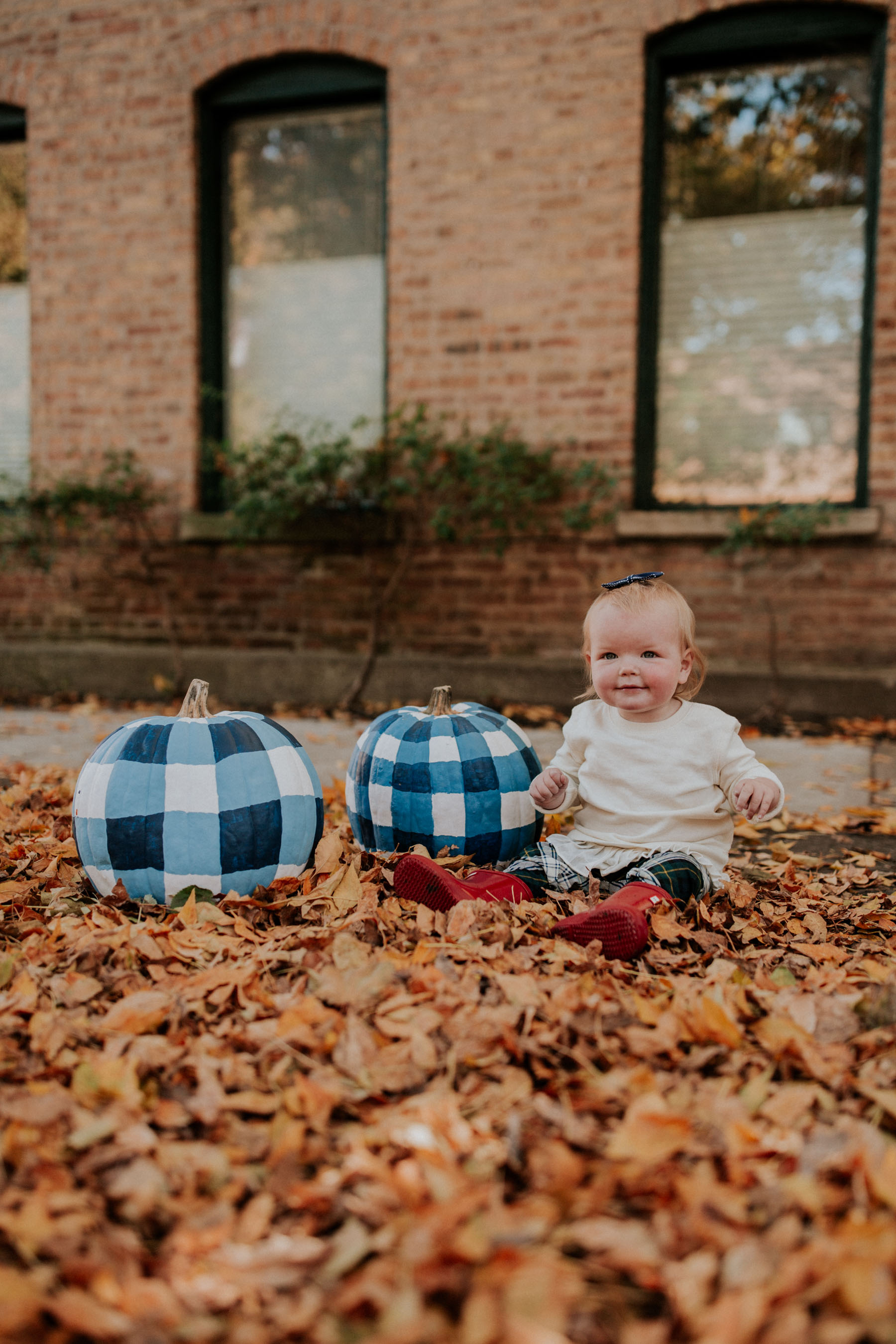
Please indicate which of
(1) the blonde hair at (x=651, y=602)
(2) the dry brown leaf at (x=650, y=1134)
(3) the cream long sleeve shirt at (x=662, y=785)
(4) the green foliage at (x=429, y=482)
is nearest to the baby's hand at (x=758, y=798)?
(3) the cream long sleeve shirt at (x=662, y=785)

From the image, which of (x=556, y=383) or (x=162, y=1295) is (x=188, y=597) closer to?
(x=556, y=383)

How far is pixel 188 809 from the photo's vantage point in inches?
90.6

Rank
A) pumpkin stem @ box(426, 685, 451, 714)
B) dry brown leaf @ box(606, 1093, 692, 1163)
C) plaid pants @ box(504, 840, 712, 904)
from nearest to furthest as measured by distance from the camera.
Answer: dry brown leaf @ box(606, 1093, 692, 1163) < plaid pants @ box(504, 840, 712, 904) < pumpkin stem @ box(426, 685, 451, 714)

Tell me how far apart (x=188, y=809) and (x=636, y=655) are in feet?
3.86

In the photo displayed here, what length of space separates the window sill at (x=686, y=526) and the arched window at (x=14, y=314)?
14.3ft

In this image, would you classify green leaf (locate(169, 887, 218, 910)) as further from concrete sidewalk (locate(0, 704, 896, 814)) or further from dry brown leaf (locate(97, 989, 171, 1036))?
concrete sidewalk (locate(0, 704, 896, 814))

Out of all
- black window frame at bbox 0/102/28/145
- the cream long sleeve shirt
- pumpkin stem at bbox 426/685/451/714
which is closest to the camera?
the cream long sleeve shirt

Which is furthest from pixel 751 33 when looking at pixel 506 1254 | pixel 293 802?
pixel 506 1254

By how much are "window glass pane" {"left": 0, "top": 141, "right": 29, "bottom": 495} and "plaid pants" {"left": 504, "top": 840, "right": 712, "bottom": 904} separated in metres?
5.88

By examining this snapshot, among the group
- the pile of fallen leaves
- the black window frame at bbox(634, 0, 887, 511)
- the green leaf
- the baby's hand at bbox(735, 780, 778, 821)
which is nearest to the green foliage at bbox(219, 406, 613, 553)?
the black window frame at bbox(634, 0, 887, 511)

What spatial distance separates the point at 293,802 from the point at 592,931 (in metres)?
0.79

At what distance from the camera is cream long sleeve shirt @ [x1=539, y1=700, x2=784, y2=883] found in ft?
8.41

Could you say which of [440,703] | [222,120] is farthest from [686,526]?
[222,120]

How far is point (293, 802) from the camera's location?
2.42m
